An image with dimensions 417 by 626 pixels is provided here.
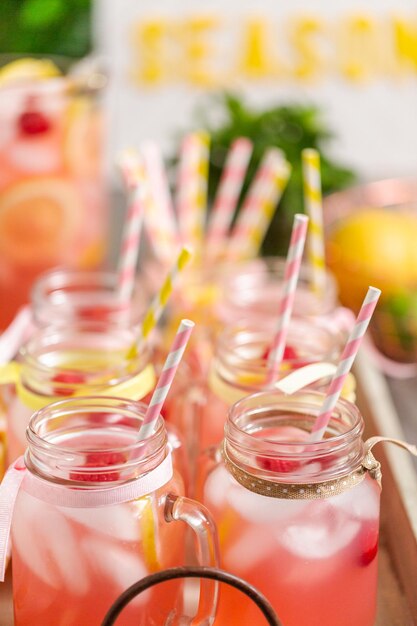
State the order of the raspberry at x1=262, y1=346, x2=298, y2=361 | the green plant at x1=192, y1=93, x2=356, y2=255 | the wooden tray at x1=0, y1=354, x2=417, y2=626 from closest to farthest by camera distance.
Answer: the wooden tray at x1=0, y1=354, x2=417, y2=626 → the raspberry at x1=262, y1=346, x2=298, y2=361 → the green plant at x1=192, y1=93, x2=356, y2=255

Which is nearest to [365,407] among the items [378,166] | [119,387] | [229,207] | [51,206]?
[119,387]

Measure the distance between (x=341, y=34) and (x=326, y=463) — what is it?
72.3 inches

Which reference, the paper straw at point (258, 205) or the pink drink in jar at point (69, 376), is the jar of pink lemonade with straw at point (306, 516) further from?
the paper straw at point (258, 205)

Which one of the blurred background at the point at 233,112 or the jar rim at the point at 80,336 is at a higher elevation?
the jar rim at the point at 80,336

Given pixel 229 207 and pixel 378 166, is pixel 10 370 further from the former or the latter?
pixel 378 166

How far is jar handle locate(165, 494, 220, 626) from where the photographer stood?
66 cm

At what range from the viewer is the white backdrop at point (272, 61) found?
2297 mm

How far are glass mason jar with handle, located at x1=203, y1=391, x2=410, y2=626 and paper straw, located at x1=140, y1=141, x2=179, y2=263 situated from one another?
550mm

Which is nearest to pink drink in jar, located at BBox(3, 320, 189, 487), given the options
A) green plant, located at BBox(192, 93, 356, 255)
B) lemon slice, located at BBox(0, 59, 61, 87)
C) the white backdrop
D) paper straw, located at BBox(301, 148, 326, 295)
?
paper straw, located at BBox(301, 148, 326, 295)

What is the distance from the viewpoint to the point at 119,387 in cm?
82

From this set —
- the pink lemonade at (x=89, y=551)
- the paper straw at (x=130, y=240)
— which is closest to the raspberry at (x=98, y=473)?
the pink lemonade at (x=89, y=551)

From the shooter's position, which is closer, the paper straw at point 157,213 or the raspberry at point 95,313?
the raspberry at point 95,313

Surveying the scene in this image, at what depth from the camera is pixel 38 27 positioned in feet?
6.09

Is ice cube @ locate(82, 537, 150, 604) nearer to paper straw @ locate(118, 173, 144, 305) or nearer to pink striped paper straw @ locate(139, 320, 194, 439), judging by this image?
pink striped paper straw @ locate(139, 320, 194, 439)
